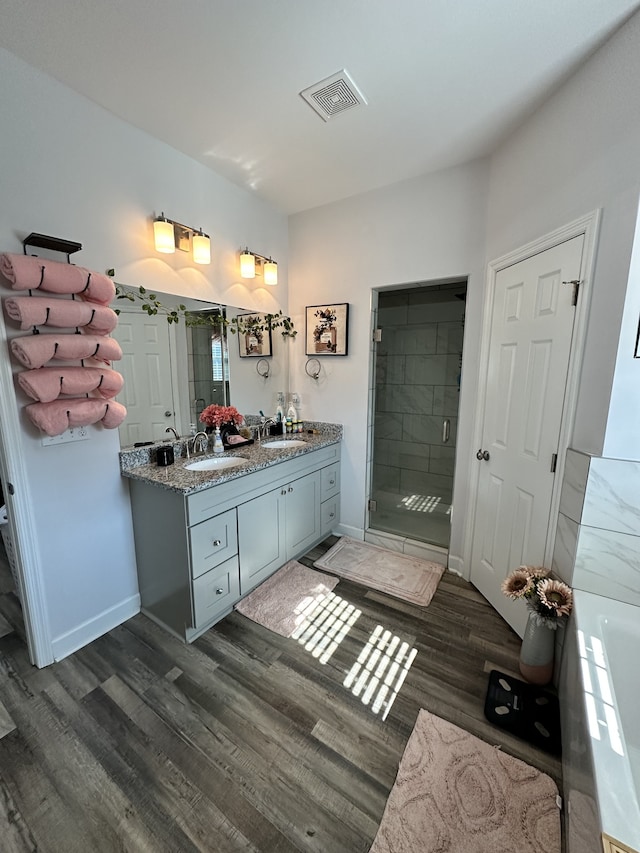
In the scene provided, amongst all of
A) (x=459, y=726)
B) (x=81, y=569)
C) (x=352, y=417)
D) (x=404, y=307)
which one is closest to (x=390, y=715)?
(x=459, y=726)

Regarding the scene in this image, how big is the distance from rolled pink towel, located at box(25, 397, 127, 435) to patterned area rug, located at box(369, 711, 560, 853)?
6.57 ft

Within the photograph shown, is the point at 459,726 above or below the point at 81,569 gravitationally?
below

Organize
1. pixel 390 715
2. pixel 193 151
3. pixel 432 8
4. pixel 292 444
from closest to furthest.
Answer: pixel 432 8 < pixel 390 715 < pixel 193 151 < pixel 292 444

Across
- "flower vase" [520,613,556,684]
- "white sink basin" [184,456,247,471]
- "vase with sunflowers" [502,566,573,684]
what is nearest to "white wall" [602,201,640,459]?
"vase with sunflowers" [502,566,573,684]

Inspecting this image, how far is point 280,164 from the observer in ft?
7.35

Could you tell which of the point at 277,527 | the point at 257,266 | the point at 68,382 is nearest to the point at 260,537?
the point at 277,527

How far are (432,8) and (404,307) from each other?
2655 millimetres

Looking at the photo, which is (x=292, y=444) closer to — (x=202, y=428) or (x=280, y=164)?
(x=202, y=428)

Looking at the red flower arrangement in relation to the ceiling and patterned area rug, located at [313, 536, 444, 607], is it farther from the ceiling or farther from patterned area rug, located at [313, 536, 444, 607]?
the ceiling

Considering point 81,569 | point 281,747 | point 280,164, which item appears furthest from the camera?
point 280,164

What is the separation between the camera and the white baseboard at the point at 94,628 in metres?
1.81

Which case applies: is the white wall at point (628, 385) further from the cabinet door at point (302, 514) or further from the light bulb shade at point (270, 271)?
the light bulb shade at point (270, 271)

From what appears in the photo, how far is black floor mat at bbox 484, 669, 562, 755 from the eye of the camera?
1424mm

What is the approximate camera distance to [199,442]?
2.40 metres
